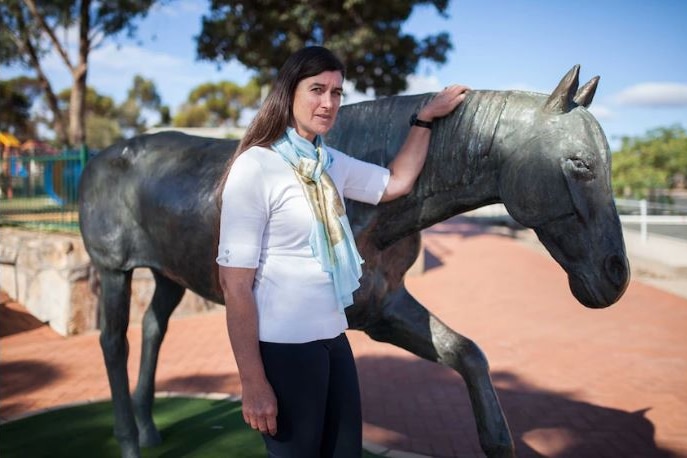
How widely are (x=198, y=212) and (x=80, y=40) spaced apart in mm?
14562

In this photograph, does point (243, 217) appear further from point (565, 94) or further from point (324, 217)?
A: point (565, 94)

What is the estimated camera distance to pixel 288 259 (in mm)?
1550

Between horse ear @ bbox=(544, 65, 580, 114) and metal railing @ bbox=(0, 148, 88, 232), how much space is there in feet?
23.1

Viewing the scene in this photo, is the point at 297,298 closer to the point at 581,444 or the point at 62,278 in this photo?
the point at 581,444

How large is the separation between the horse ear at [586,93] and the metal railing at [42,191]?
7.09m

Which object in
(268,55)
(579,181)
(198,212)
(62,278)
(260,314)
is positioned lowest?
(62,278)

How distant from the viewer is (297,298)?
1547mm

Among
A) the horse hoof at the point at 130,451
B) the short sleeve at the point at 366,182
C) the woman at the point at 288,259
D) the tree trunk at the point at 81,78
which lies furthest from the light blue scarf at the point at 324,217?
the tree trunk at the point at 81,78

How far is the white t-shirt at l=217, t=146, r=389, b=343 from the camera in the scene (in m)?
1.48

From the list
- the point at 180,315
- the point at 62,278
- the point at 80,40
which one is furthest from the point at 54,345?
the point at 80,40

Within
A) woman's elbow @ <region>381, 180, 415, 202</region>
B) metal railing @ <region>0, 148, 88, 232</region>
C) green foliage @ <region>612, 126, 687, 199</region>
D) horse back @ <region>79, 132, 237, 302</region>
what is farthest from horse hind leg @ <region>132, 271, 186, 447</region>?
green foliage @ <region>612, 126, 687, 199</region>

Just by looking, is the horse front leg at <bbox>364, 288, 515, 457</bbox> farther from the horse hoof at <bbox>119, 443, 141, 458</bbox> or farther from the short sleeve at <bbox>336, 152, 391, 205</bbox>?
the horse hoof at <bbox>119, 443, 141, 458</bbox>

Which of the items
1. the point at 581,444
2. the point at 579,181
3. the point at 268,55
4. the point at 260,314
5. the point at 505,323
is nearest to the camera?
the point at 260,314

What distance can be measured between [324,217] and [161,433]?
2691 millimetres
